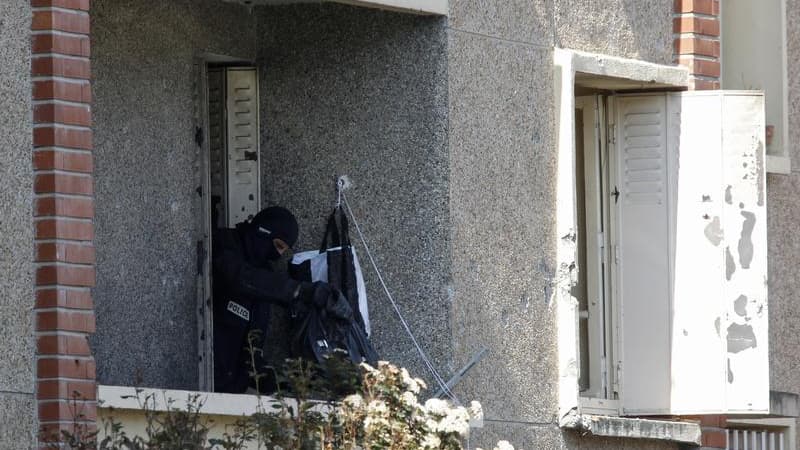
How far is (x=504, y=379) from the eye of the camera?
977 centimetres

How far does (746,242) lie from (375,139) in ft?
7.06

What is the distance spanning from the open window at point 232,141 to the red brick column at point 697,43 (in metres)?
2.41

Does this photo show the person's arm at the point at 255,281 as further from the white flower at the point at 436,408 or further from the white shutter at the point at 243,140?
the white flower at the point at 436,408

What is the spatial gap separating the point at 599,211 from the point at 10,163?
3.96 metres

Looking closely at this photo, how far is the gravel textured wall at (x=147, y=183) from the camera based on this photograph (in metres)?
9.15

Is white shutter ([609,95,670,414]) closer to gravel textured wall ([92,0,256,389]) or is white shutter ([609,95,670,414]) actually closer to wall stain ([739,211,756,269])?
wall stain ([739,211,756,269])

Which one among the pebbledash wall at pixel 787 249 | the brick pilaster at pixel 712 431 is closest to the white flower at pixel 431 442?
the brick pilaster at pixel 712 431

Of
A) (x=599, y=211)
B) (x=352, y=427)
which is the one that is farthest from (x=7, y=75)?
(x=599, y=211)

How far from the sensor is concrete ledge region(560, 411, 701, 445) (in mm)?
10023

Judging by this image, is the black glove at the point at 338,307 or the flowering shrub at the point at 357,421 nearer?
the flowering shrub at the point at 357,421

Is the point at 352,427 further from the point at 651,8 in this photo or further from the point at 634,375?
the point at 651,8

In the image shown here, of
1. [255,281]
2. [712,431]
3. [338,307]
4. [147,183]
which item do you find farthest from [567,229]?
[147,183]

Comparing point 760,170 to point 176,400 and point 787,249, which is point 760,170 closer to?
point 787,249

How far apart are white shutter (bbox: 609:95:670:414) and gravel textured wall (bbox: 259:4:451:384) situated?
5.20 feet
